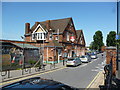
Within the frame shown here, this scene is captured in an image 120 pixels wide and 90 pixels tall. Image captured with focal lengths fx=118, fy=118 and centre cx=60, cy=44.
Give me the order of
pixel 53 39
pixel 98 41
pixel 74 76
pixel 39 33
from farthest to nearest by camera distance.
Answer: pixel 98 41 < pixel 39 33 < pixel 53 39 < pixel 74 76

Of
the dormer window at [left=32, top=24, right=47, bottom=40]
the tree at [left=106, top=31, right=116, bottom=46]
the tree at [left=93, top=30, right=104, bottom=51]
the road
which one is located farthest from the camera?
the tree at [left=106, top=31, right=116, bottom=46]

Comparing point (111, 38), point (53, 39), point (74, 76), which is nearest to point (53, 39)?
point (53, 39)

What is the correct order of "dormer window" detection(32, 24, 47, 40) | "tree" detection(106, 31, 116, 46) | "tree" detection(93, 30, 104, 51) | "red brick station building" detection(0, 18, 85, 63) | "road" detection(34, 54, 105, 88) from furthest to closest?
1. "tree" detection(106, 31, 116, 46)
2. "tree" detection(93, 30, 104, 51)
3. "dormer window" detection(32, 24, 47, 40)
4. "red brick station building" detection(0, 18, 85, 63)
5. "road" detection(34, 54, 105, 88)

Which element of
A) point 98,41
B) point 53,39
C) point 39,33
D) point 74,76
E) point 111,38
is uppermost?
point 111,38

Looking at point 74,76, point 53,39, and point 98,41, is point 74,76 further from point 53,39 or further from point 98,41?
point 98,41

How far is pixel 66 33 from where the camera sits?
28719mm

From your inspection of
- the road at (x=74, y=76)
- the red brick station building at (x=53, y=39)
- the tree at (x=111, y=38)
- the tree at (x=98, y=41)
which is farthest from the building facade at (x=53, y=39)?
the tree at (x=111, y=38)

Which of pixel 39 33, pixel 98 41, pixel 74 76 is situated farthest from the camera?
pixel 98 41

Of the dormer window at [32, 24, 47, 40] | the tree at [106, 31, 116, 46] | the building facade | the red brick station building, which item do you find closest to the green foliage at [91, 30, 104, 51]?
the tree at [106, 31, 116, 46]

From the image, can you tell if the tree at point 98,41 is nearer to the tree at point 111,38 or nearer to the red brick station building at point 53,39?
the tree at point 111,38

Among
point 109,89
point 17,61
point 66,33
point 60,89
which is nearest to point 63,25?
point 66,33

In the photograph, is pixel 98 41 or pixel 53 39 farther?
pixel 98 41

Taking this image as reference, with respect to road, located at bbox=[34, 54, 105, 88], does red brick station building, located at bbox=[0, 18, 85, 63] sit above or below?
above

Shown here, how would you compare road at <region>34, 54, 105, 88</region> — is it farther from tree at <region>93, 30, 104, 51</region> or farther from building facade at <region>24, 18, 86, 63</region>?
tree at <region>93, 30, 104, 51</region>
